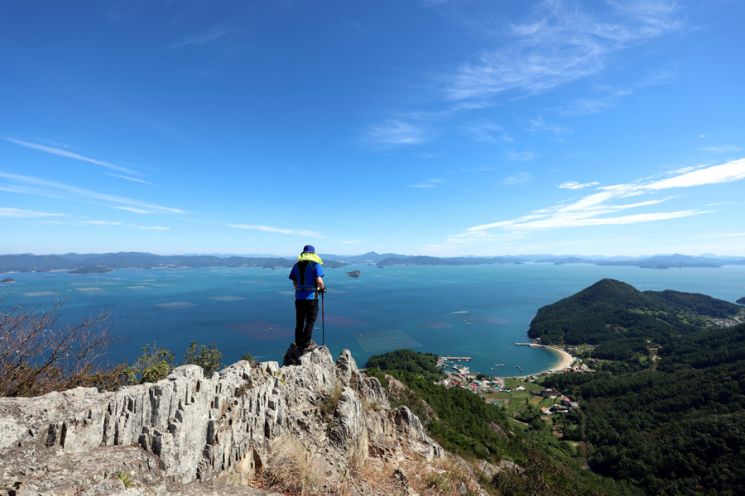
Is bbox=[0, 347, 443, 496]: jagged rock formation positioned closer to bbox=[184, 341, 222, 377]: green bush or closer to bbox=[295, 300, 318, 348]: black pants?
bbox=[295, 300, 318, 348]: black pants

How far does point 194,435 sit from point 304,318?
5.00 meters

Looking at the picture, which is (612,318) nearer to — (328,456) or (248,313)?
(248,313)

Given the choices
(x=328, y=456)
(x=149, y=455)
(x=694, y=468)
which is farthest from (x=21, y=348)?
(x=694, y=468)

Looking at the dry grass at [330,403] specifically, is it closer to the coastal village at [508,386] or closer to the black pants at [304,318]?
the black pants at [304,318]

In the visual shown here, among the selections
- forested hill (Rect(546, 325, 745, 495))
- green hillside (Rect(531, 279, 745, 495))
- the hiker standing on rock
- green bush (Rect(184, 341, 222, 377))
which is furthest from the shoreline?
the hiker standing on rock

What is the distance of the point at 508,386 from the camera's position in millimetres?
80375

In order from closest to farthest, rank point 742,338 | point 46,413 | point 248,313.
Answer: point 46,413 → point 742,338 → point 248,313

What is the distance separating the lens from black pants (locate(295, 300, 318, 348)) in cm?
1106

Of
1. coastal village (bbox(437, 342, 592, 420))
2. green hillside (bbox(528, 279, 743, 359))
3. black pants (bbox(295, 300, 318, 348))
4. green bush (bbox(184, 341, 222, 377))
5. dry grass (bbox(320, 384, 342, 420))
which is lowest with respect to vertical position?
coastal village (bbox(437, 342, 592, 420))

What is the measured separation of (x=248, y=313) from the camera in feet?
421

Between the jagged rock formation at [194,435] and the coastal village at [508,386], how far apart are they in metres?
64.1

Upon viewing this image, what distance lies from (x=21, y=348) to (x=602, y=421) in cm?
8605

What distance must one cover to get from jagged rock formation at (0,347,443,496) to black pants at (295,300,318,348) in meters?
0.67

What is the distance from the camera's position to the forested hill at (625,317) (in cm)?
12800
